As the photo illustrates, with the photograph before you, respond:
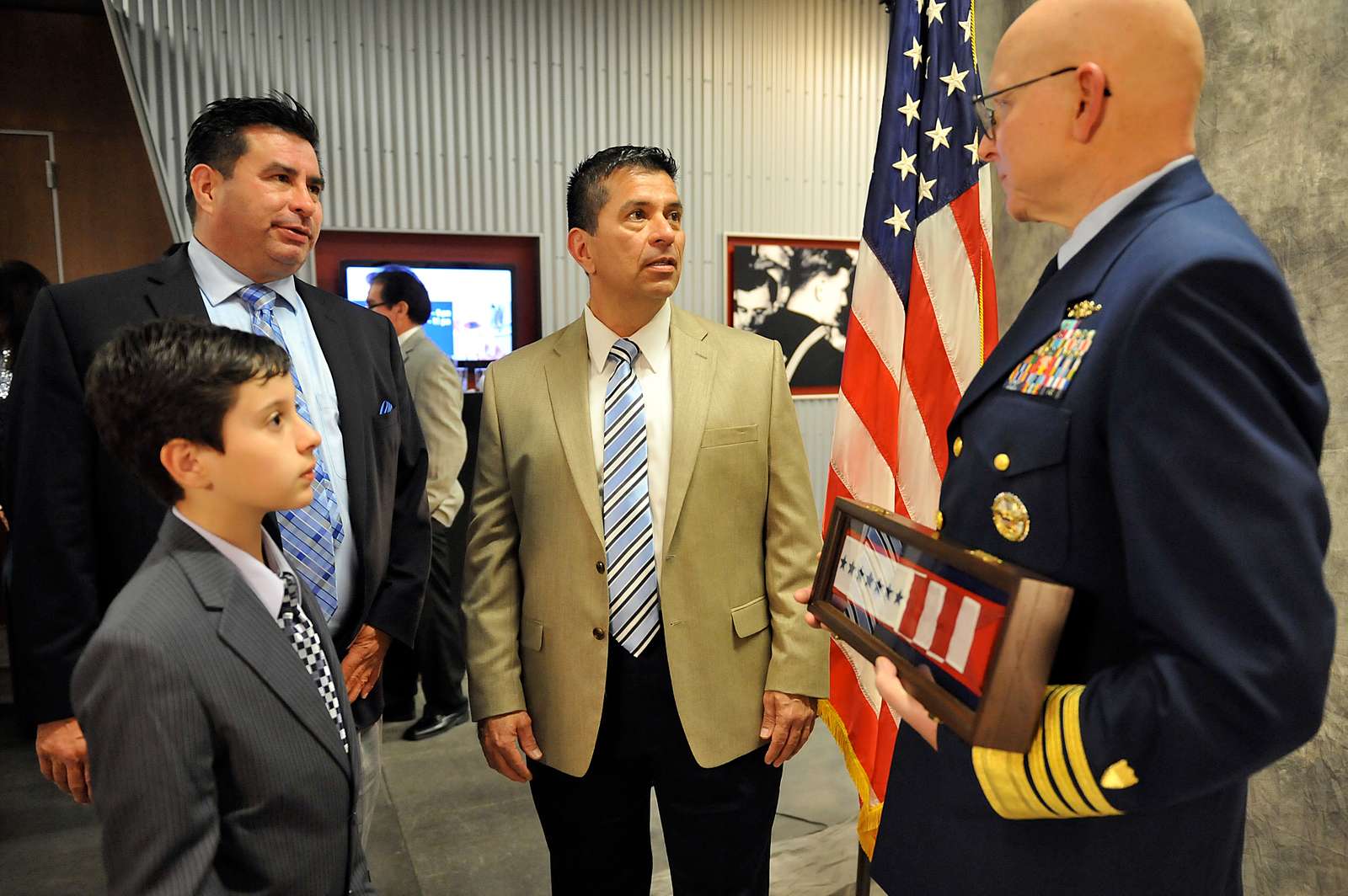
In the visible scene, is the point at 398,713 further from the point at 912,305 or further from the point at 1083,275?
the point at 1083,275

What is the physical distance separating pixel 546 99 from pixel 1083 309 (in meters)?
5.07

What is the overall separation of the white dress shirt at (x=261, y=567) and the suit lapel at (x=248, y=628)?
1 cm

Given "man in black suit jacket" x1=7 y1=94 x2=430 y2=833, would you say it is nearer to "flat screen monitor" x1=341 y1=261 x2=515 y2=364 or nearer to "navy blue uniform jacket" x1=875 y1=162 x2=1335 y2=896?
"navy blue uniform jacket" x1=875 y1=162 x2=1335 y2=896

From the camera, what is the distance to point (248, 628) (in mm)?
1183

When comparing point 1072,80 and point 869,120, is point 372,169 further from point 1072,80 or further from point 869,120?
point 1072,80

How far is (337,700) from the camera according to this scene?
137cm

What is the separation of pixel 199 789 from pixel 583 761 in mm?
857

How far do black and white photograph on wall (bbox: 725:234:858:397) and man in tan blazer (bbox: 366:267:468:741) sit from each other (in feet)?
8.12

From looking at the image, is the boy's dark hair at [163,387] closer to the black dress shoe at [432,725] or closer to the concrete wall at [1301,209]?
the concrete wall at [1301,209]

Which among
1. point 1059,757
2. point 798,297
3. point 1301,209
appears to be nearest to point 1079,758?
point 1059,757

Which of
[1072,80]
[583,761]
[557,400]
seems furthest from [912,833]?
[557,400]

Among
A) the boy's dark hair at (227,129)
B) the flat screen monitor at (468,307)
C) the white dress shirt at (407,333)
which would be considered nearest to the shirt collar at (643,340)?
the boy's dark hair at (227,129)

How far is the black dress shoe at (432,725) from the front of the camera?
4031mm

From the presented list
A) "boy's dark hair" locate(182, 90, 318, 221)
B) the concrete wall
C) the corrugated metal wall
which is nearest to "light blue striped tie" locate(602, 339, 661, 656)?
"boy's dark hair" locate(182, 90, 318, 221)
